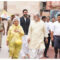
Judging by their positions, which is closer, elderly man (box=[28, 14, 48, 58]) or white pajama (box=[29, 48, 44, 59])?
elderly man (box=[28, 14, 48, 58])

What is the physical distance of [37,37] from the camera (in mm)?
8516

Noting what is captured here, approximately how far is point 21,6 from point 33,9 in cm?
171

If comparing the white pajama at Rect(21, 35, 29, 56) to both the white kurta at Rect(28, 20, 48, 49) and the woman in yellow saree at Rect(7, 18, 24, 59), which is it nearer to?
the woman in yellow saree at Rect(7, 18, 24, 59)

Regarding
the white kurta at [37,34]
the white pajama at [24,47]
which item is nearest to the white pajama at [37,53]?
the white kurta at [37,34]

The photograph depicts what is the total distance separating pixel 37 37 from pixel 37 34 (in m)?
0.11

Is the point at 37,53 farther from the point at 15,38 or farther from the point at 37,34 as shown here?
the point at 15,38

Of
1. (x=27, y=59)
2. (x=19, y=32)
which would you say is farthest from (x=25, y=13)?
(x=27, y=59)

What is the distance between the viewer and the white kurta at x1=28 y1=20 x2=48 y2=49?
8453 millimetres

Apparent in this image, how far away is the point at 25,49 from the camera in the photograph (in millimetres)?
9742

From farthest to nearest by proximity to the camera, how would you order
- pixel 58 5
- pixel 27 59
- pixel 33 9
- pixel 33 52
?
pixel 58 5 < pixel 33 9 < pixel 27 59 < pixel 33 52

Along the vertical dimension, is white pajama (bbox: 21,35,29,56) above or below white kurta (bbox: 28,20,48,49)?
below

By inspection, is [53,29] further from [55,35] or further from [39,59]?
[39,59]

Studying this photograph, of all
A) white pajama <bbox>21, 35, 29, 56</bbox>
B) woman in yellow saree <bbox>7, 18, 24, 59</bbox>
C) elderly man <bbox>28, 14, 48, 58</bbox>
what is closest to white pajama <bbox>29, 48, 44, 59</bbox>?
elderly man <bbox>28, 14, 48, 58</bbox>

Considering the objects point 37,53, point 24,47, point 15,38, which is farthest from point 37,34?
point 24,47
